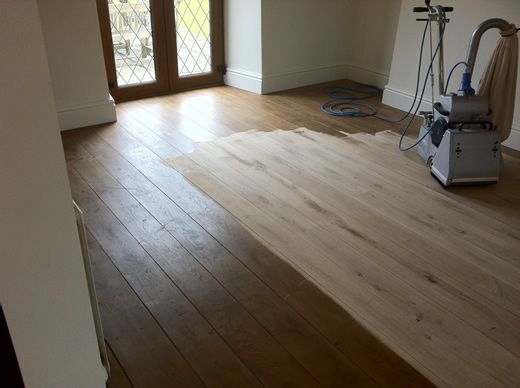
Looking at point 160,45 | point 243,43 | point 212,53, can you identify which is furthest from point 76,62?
point 243,43

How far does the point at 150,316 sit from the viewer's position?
5.98ft

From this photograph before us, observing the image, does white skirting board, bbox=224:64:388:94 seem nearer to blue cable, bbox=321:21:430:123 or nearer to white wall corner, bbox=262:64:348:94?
white wall corner, bbox=262:64:348:94

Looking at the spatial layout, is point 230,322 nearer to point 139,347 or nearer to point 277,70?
point 139,347

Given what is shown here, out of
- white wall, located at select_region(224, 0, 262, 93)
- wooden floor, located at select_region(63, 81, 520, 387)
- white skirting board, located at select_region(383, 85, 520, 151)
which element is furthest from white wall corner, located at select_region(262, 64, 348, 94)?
wooden floor, located at select_region(63, 81, 520, 387)

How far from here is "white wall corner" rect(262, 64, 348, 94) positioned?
4.51m

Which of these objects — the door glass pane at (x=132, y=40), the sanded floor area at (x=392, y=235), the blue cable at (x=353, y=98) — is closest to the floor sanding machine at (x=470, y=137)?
the sanded floor area at (x=392, y=235)

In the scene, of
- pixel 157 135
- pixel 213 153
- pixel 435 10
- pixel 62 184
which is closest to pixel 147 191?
pixel 213 153

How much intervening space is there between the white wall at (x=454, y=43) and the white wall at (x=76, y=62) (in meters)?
2.36

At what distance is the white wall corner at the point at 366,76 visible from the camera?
4617 mm

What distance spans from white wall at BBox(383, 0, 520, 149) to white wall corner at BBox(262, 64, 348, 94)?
0.83m

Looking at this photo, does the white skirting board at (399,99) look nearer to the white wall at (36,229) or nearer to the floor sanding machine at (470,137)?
the floor sanding machine at (470,137)

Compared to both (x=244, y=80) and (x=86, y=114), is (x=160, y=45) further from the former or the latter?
(x=86, y=114)

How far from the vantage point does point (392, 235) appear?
93.4 inches

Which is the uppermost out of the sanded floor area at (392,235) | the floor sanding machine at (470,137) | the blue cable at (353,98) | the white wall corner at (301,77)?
the floor sanding machine at (470,137)
